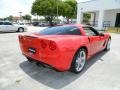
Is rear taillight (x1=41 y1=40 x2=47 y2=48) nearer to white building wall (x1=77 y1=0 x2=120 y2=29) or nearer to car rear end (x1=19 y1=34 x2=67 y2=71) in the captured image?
car rear end (x1=19 y1=34 x2=67 y2=71)

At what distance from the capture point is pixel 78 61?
407 cm

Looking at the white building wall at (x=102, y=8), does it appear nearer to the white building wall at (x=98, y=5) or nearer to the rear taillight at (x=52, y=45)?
the white building wall at (x=98, y=5)

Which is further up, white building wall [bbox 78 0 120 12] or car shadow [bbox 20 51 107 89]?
white building wall [bbox 78 0 120 12]

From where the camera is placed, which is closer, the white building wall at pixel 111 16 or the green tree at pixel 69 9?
the white building wall at pixel 111 16

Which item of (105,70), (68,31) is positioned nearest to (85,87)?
(105,70)

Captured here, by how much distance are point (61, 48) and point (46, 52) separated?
38 cm

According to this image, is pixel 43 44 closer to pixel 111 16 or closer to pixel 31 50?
pixel 31 50

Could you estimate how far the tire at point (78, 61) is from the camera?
3.86 m

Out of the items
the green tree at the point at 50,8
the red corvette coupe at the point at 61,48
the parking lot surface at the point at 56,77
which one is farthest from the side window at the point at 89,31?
the green tree at the point at 50,8

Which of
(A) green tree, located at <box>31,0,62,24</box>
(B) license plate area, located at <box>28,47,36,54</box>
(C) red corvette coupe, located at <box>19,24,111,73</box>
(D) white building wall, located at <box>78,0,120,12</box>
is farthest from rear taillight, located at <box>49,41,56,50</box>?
(A) green tree, located at <box>31,0,62,24</box>

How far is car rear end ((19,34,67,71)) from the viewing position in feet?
11.1

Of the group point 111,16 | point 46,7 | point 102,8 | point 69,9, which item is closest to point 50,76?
point 102,8

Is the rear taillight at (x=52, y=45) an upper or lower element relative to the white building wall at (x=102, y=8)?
lower

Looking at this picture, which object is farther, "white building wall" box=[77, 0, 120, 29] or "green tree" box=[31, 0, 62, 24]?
"green tree" box=[31, 0, 62, 24]
